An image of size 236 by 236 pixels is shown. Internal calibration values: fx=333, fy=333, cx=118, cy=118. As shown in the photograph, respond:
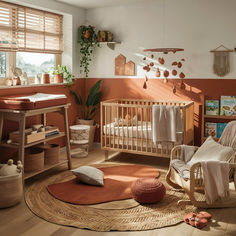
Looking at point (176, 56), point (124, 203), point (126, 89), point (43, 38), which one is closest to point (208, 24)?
point (176, 56)

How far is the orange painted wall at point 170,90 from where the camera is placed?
4655mm

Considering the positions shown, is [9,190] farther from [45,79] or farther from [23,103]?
[45,79]

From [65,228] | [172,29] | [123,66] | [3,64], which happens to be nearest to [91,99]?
[123,66]

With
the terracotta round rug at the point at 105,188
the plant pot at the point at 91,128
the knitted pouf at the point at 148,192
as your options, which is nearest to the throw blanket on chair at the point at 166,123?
the terracotta round rug at the point at 105,188

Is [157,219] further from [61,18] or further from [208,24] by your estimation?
[61,18]

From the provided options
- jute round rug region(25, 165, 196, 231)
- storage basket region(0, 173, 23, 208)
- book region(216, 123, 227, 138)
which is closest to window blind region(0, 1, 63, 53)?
storage basket region(0, 173, 23, 208)

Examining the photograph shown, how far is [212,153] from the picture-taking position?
3529 mm

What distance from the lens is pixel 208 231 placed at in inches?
107

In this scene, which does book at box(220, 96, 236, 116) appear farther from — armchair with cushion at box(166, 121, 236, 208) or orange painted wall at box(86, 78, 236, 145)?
armchair with cushion at box(166, 121, 236, 208)

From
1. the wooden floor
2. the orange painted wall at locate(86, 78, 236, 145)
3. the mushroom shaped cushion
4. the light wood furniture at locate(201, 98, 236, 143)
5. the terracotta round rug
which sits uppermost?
the mushroom shaped cushion

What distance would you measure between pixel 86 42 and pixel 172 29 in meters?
1.38

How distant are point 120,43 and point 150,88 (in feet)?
2.85

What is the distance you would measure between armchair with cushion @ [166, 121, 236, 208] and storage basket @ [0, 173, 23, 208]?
5.14 feet

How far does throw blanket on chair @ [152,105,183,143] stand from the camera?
4.21 meters
